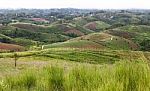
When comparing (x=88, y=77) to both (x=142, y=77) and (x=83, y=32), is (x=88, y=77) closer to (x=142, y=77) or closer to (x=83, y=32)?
(x=142, y=77)

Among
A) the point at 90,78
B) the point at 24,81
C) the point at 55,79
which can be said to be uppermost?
the point at 90,78

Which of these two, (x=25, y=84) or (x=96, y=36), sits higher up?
(x=25, y=84)

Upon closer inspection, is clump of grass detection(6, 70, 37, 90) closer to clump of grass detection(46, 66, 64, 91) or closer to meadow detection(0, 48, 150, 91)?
meadow detection(0, 48, 150, 91)

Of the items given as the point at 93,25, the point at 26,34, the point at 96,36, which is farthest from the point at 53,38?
the point at 93,25

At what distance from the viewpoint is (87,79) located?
276 inches

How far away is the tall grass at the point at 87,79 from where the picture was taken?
6.12 metres

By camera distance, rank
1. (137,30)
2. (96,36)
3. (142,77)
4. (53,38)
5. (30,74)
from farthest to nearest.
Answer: (137,30) → (53,38) → (96,36) → (30,74) → (142,77)

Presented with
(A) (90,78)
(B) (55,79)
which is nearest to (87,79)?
(A) (90,78)

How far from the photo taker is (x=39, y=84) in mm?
8266

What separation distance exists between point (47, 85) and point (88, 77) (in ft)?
3.97

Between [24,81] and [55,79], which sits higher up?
[55,79]

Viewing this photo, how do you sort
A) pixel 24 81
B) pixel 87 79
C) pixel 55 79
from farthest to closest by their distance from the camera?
pixel 24 81
pixel 55 79
pixel 87 79

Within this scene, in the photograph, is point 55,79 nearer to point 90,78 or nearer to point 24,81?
point 24,81

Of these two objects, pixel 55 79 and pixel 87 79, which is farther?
pixel 55 79
